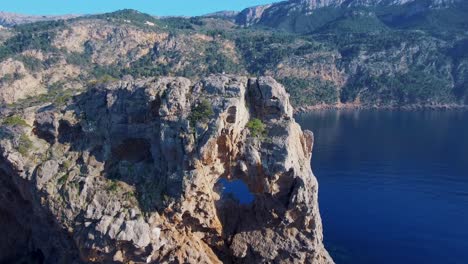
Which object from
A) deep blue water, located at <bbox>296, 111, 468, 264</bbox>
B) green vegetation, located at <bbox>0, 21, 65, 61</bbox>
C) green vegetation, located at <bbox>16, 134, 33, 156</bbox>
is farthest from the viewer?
green vegetation, located at <bbox>0, 21, 65, 61</bbox>

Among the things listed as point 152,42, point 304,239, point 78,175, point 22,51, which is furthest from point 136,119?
point 152,42

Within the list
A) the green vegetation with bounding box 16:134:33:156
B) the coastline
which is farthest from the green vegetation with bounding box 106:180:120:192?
the coastline

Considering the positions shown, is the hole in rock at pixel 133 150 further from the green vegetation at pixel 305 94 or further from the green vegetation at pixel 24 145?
the green vegetation at pixel 305 94

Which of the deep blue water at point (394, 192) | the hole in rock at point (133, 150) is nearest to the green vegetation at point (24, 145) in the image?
the hole in rock at point (133, 150)

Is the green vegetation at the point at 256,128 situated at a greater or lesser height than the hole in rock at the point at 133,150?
greater

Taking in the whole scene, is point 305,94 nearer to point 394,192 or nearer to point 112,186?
point 394,192

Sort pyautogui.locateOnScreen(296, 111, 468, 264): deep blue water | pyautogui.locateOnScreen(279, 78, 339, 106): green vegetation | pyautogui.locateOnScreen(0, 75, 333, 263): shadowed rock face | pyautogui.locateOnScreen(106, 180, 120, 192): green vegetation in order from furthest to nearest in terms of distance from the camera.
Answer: pyautogui.locateOnScreen(279, 78, 339, 106): green vegetation → pyautogui.locateOnScreen(296, 111, 468, 264): deep blue water → pyautogui.locateOnScreen(106, 180, 120, 192): green vegetation → pyautogui.locateOnScreen(0, 75, 333, 263): shadowed rock face

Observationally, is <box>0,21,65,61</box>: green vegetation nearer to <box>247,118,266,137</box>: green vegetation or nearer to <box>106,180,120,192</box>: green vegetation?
<box>106,180,120,192</box>: green vegetation
